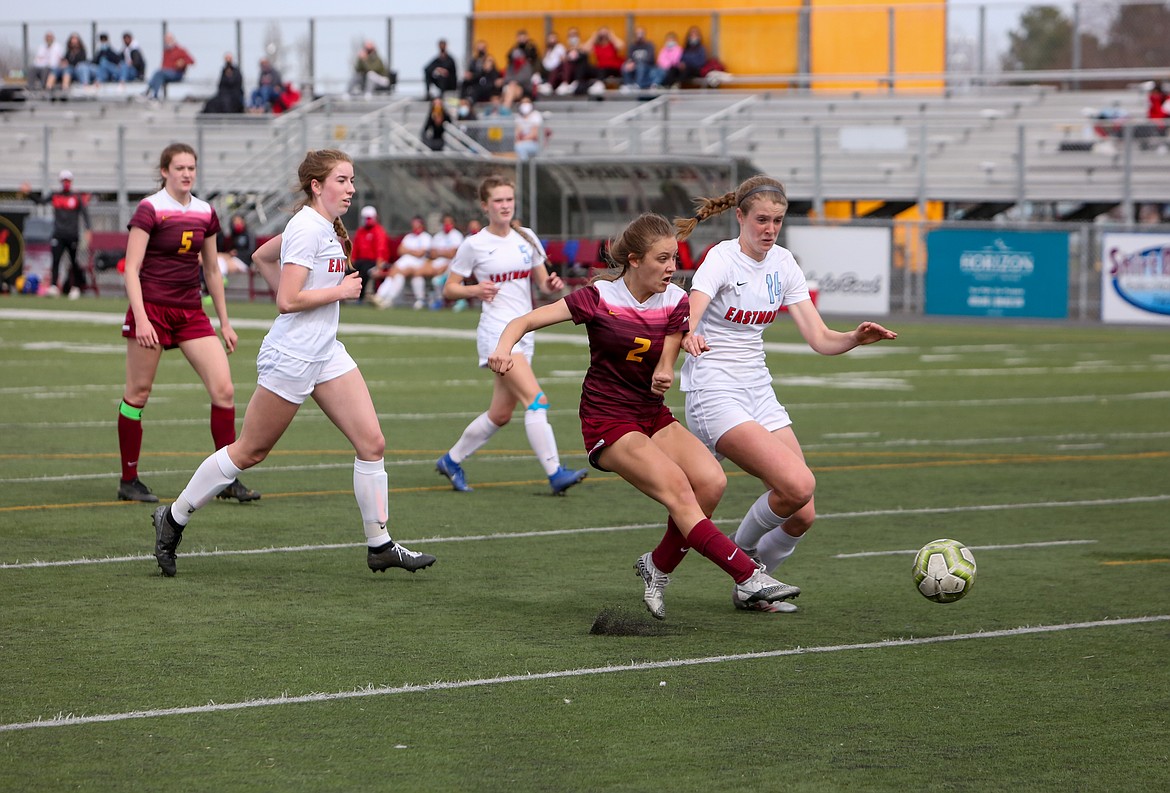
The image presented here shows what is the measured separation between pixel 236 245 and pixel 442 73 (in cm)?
787

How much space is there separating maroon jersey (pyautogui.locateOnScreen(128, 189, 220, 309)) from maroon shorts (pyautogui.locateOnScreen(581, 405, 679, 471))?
3903 millimetres

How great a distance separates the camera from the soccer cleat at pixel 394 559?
8.19 metres

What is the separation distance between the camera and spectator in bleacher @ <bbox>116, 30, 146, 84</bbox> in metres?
43.6

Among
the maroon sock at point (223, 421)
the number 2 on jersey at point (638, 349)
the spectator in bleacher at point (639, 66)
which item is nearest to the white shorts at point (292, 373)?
the number 2 on jersey at point (638, 349)

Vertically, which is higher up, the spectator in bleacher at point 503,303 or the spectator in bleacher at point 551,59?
the spectator in bleacher at point 551,59

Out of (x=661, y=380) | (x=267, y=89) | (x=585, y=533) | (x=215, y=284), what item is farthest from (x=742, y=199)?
(x=267, y=89)

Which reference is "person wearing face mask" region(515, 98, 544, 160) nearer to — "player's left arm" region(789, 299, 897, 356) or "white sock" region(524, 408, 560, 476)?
"white sock" region(524, 408, 560, 476)

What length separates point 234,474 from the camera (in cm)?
820

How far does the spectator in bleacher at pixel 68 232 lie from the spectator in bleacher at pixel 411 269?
241 inches

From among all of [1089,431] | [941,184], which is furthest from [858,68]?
[1089,431]

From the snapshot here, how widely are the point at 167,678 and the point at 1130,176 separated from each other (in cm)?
2935

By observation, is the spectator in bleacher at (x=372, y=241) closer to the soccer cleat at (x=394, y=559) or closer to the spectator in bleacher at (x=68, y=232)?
the spectator in bleacher at (x=68, y=232)

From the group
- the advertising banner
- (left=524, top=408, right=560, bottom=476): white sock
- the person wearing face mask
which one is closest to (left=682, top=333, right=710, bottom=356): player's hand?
(left=524, top=408, right=560, bottom=476): white sock

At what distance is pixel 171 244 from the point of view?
10.4 metres
